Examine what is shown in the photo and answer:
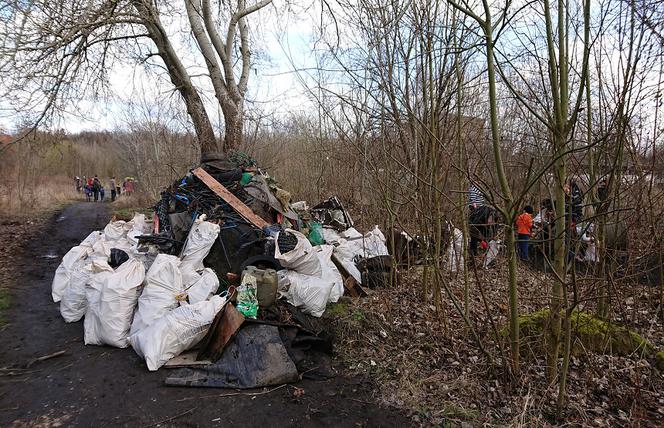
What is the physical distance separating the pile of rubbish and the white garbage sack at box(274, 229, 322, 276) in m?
0.01

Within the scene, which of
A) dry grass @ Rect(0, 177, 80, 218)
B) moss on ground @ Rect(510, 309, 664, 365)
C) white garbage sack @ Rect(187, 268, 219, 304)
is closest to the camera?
moss on ground @ Rect(510, 309, 664, 365)

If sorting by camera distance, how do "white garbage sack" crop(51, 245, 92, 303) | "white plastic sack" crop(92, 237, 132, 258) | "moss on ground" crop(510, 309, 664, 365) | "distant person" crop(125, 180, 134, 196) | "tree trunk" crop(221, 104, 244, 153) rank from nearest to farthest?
"moss on ground" crop(510, 309, 664, 365) → "white garbage sack" crop(51, 245, 92, 303) → "white plastic sack" crop(92, 237, 132, 258) → "tree trunk" crop(221, 104, 244, 153) → "distant person" crop(125, 180, 134, 196)

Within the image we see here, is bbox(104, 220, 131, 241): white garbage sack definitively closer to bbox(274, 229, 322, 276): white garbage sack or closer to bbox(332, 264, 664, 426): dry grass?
bbox(274, 229, 322, 276): white garbage sack

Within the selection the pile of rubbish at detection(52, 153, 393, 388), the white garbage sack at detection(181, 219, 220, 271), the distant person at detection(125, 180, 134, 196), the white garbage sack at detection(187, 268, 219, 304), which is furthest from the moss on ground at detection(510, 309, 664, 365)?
the distant person at detection(125, 180, 134, 196)

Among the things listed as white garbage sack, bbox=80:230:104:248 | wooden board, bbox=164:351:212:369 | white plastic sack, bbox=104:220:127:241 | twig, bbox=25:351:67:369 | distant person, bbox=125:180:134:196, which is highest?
distant person, bbox=125:180:134:196

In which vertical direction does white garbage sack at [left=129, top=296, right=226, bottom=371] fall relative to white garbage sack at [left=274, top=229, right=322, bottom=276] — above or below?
below

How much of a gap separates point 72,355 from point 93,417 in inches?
48.3

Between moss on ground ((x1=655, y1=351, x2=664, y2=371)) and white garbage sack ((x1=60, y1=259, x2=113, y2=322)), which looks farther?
white garbage sack ((x1=60, y1=259, x2=113, y2=322))

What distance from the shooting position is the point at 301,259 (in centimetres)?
452

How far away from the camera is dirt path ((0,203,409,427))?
276 cm

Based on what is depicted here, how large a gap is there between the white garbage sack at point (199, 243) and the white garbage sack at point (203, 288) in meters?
0.47

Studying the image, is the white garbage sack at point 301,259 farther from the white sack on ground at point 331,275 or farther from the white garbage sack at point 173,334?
the white garbage sack at point 173,334

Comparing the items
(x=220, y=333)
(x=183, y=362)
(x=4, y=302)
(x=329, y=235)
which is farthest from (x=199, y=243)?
(x=4, y=302)

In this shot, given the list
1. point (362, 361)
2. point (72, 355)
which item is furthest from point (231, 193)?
point (362, 361)
